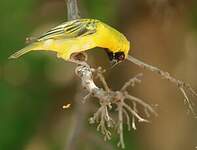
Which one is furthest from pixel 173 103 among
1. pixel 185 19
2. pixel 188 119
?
pixel 185 19

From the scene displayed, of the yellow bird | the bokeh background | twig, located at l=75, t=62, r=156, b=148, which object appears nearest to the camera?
twig, located at l=75, t=62, r=156, b=148

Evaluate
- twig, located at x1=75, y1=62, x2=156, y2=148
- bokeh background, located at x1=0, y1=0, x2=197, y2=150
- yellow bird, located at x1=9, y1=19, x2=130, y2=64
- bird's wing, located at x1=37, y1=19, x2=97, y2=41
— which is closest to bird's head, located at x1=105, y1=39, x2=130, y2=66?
yellow bird, located at x1=9, y1=19, x2=130, y2=64

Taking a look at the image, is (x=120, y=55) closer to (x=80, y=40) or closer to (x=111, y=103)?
(x=80, y=40)

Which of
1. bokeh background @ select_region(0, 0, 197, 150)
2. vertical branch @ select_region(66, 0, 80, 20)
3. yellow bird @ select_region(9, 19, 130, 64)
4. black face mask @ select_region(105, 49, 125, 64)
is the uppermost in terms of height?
vertical branch @ select_region(66, 0, 80, 20)

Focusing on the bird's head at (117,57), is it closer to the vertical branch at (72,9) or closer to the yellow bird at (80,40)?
the yellow bird at (80,40)

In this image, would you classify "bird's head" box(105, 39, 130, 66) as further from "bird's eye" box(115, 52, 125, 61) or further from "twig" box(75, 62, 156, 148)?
"twig" box(75, 62, 156, 148)

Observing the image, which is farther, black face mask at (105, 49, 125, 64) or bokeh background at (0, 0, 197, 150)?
bokeh background at (0, 0, 197, 150)

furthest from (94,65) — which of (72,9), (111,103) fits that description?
(111,103)
